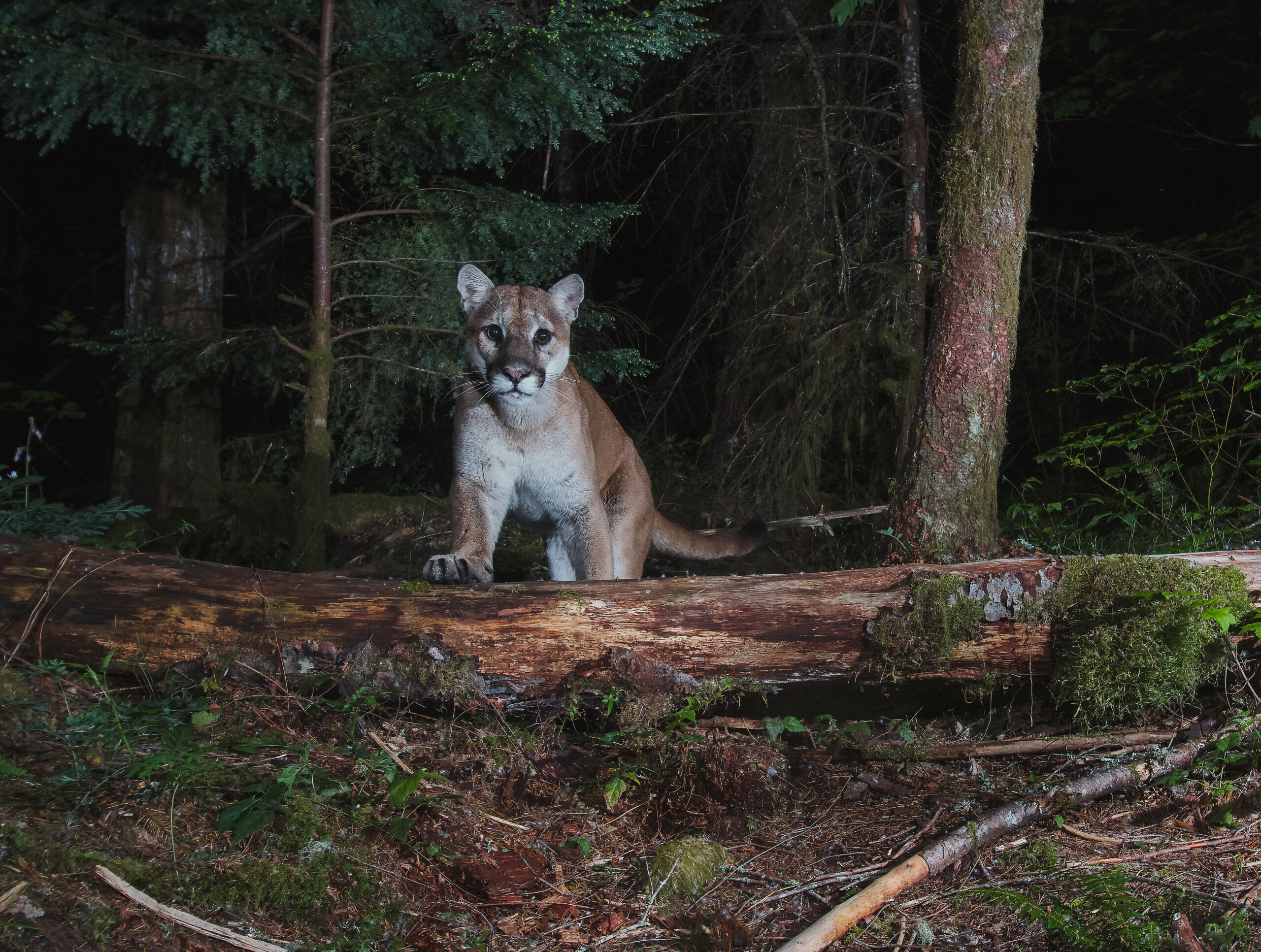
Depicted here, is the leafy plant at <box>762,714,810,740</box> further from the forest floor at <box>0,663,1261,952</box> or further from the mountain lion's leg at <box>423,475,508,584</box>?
the mountain lion's leg at <box>423,475,508,584</box>

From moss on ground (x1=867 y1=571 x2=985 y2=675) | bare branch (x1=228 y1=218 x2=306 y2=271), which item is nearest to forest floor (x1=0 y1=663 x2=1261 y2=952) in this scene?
moss on ground (x1=867 y1=571 x2=985 y2=675)

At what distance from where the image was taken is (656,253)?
40.3ft

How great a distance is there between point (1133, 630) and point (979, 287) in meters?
2.16

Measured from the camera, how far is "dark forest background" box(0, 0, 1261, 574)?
6949 mm

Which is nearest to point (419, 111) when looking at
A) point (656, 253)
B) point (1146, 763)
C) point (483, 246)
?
point (483, 246)

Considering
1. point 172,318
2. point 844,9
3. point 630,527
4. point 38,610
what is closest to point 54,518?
point 38,610

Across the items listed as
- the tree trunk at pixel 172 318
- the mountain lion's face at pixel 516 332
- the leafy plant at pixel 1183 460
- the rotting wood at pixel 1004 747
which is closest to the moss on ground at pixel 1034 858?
the rotting wood at pixel 1004 747

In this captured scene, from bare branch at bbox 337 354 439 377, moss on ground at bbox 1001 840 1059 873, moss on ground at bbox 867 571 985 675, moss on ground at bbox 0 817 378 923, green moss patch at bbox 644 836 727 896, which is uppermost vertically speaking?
bare branch at bbox 337 354 439 377

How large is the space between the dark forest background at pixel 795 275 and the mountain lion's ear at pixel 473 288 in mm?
1065

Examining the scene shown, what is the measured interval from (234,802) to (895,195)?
7.50 meters

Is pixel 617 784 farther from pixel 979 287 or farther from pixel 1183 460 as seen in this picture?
pixel 1183 460

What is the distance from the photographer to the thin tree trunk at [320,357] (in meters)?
5.79

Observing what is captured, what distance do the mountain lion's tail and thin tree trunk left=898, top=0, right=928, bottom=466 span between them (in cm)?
146

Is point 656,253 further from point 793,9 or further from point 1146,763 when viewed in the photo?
point 1146,763
